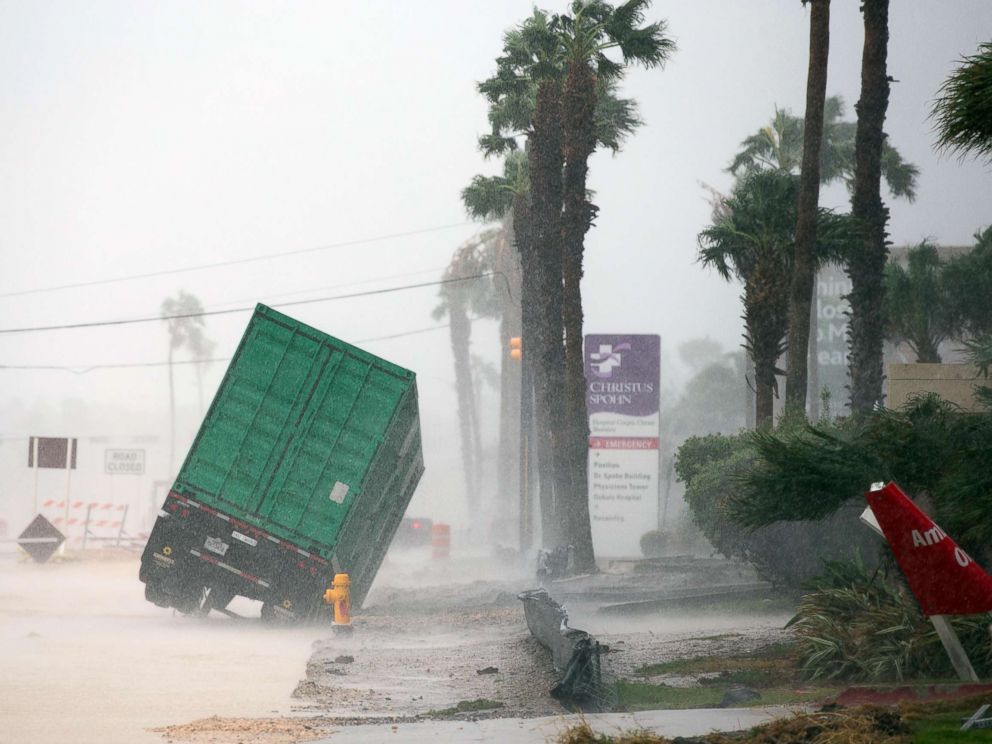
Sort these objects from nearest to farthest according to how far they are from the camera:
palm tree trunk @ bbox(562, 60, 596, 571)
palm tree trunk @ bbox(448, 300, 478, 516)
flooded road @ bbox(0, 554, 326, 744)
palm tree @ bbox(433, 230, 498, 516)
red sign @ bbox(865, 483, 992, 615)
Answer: red sign @ bbox(865, 483, 992, 615) → flooded road @ bbox(0, 554, 326, 744) → palm tree trunk @ bbox(562, 60, 596, 571) → palm tree @ bbox(433, 230, 498, 516) → palm tree trunk @ bbox(448, 300, 478, 516)

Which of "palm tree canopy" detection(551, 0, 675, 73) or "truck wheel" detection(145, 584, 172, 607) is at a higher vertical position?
"palm tree canopy" detection(551, 0, 675, 73)

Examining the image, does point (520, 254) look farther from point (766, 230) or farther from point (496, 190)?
point (766, 230)

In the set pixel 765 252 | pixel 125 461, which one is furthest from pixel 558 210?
pixel 125 461

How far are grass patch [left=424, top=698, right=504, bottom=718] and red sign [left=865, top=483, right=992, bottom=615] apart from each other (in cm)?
400

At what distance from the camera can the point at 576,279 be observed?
32.4 meters

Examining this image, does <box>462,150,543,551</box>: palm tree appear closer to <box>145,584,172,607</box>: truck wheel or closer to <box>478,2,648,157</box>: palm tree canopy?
<box>478,2,648,157</box>: palm tree canopy

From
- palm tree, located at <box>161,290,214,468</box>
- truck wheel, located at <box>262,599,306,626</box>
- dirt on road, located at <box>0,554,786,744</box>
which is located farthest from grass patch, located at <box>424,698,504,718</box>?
palm tree, located at <box>161,290,214,468</box>

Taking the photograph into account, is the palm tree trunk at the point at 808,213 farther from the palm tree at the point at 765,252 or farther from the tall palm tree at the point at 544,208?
the tall palm tree at the point at 544,208

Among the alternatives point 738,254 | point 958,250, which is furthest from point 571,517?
point 958,250

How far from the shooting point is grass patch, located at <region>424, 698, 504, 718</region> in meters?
12.4

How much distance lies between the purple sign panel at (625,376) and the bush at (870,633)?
19913mm

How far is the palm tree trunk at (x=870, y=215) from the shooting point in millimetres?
26562

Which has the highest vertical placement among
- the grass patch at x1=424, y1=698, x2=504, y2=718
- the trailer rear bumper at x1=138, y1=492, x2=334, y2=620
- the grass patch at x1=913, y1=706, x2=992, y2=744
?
the trailer rear bumper at x1=138, y1=492, x2=334, y2=620

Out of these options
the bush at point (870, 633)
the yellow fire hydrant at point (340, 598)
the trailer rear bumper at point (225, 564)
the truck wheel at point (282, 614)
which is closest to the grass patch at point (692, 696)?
the bush at point (870, 633)
